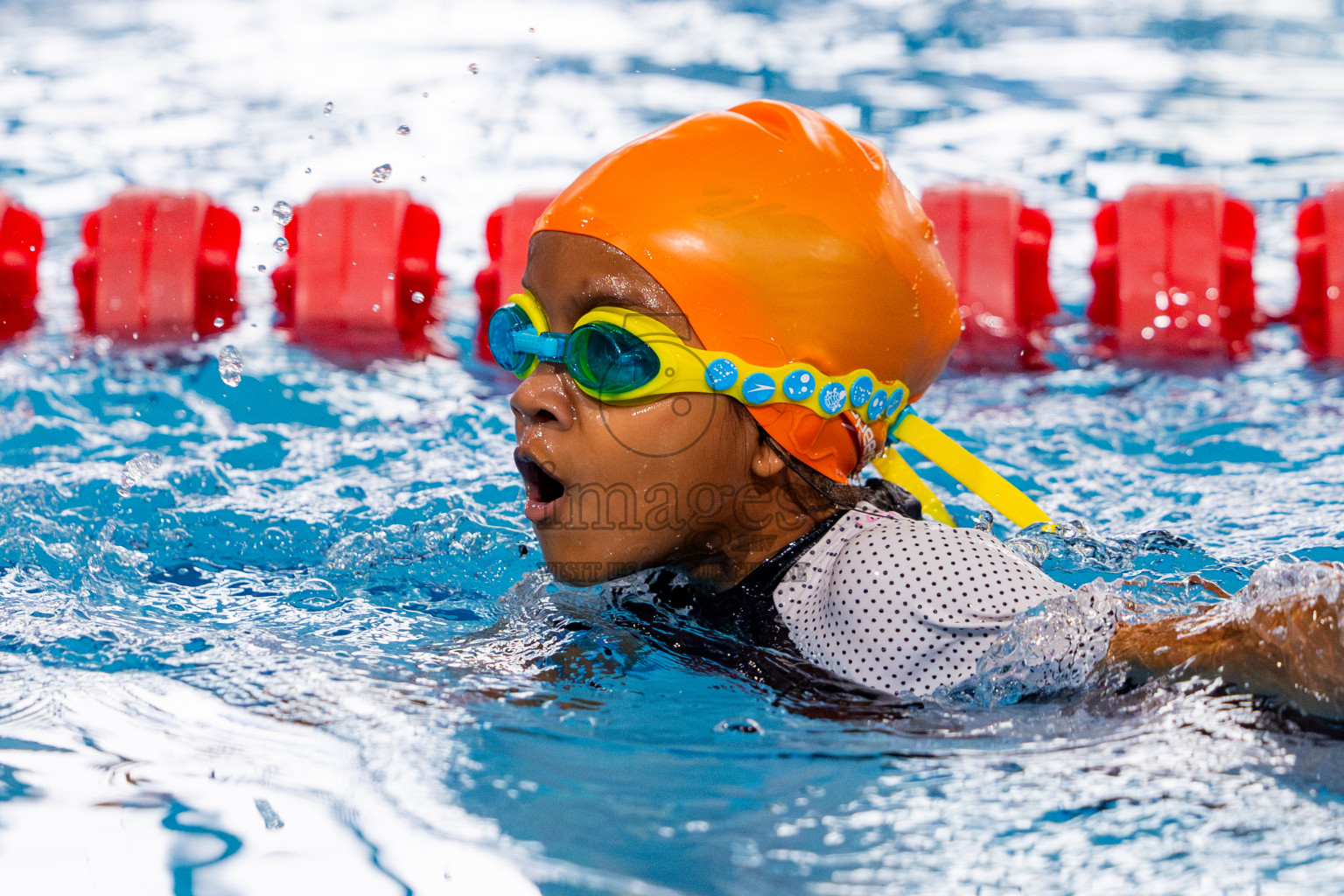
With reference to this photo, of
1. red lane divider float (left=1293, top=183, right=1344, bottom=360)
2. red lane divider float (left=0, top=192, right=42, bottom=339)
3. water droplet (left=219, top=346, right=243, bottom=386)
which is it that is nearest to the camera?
water droplet (left=219, top=346, right=243, bottom=386)

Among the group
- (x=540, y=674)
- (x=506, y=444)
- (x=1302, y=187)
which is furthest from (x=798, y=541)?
(x=1302, y=187)

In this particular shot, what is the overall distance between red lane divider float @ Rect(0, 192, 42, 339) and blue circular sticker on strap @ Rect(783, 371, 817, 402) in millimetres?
3320

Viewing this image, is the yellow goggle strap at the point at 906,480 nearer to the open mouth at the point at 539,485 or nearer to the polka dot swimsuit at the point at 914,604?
the polka dot swimsuit at the point at 914,604

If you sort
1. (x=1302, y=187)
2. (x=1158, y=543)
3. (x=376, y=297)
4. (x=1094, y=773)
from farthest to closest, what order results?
(x=1302, y=187) → (x=376, y=297) → (x=1158, y=543) → (x=1094, y=773)

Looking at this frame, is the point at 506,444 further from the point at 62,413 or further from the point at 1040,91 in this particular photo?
the point at 1040,91

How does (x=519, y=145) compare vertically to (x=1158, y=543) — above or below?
above

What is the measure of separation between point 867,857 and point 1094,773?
0.35 meters

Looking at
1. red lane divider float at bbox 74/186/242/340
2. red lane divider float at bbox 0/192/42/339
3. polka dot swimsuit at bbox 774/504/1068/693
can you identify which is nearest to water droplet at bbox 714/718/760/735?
polka dot swimsuit at bbox 774/504/1068/693

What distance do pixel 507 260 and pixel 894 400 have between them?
240 cm

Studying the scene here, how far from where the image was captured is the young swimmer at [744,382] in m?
1.90

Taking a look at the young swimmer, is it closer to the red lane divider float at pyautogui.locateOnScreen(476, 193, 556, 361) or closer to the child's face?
the child's face

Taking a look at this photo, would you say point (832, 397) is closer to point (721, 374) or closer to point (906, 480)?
point (721, 374)

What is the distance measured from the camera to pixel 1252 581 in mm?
1746

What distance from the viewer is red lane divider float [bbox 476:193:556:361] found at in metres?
4.27
